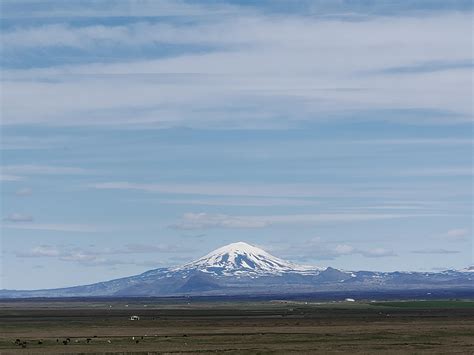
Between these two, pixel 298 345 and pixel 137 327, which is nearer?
pixel 298 345

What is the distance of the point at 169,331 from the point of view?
397ft

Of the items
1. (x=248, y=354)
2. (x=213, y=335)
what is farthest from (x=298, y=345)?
(x=213, y=335)

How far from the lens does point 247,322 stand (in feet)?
471

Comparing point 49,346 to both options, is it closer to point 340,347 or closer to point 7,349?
point 7,349

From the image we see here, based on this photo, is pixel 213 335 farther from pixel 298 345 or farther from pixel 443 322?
pixel 443 322

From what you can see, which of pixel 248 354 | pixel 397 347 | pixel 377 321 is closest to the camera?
pixel 248 354


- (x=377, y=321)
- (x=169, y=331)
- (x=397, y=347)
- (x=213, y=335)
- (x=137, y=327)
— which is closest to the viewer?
(x=397, y=347)

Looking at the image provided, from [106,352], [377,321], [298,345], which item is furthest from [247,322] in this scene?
[106,352]

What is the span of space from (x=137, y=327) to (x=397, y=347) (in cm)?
4873

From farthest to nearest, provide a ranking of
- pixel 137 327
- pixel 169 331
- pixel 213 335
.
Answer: pixel 137 327, pixel 169 331, pixel 213 335

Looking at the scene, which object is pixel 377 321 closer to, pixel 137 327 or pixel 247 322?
pixel 247 322

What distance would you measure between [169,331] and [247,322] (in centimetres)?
2466

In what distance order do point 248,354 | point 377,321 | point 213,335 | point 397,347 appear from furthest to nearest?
1. point 377,321
2. point 213,335
3. point 397,347
4. point 248,354

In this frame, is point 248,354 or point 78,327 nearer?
point 248,354
